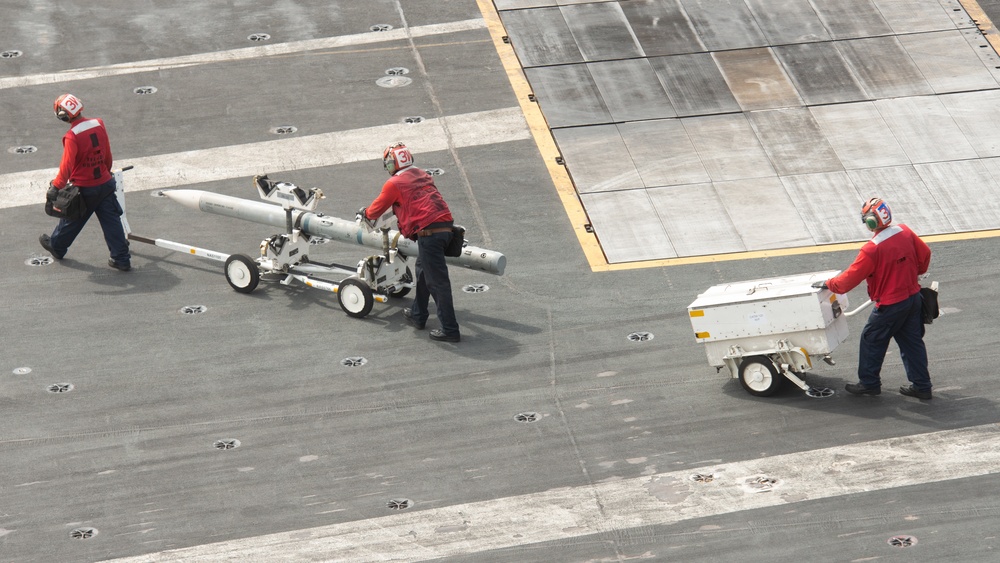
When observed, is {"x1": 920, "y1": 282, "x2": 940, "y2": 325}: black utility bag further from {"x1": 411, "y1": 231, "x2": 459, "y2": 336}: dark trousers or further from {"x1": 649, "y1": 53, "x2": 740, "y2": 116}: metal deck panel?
{"x1": 649, "y1": 53, "x2": 740, "y2": 116}: metal deck panel

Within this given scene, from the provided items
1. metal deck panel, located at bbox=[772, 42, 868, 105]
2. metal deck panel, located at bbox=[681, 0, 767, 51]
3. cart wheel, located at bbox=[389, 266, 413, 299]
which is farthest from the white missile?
metal deck panel, located at bbox=[681, 0, 767, 51]

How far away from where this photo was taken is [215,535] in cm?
1038

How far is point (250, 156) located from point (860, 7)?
963 cm

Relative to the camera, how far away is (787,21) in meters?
19.8

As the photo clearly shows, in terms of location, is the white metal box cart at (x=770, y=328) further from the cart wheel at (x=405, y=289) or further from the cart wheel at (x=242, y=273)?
the cart wheel at (x=242, y=273)

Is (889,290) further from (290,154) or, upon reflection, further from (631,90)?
(290,154)

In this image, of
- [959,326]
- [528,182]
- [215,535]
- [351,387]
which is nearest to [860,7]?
[528,182]

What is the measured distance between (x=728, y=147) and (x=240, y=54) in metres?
7.39

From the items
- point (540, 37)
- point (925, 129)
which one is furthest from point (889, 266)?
point (540, 37)

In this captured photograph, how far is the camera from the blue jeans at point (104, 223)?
14.3m

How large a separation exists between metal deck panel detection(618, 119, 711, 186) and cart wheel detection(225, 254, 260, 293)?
5.12 m

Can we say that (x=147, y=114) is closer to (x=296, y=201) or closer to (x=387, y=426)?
(x=296, y=201)

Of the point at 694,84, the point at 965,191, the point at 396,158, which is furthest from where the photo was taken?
the point at 694,84

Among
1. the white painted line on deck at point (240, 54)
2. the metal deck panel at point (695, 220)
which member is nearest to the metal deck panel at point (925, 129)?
the metal deck panel at point (695, 220)
